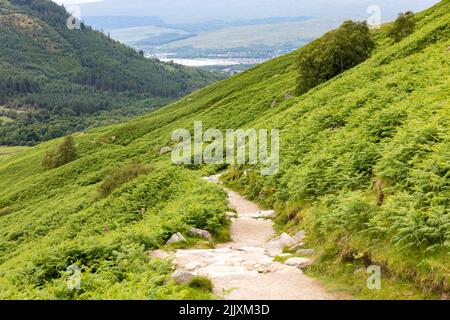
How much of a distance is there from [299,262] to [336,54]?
5715 centimetres

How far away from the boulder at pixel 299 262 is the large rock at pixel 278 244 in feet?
5.76

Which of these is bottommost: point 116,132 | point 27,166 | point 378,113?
point 27,166

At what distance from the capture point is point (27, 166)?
122 m

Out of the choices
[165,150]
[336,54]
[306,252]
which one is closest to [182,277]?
[306,252]

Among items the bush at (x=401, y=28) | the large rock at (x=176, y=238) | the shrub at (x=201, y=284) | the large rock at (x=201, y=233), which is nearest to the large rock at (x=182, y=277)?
the shrub at (x=201, y=284)

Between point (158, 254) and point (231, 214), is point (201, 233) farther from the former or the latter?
point (231, 214)

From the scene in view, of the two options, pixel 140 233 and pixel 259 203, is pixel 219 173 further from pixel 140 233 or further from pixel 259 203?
pixel 140 233

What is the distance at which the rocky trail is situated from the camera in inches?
503

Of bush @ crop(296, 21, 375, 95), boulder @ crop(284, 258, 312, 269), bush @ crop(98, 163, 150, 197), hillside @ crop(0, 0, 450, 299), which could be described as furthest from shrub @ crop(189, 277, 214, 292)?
bush @ crop(296, 21, 375, 95)

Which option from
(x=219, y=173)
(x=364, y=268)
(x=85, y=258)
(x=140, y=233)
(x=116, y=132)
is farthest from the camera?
(x=116, y=132)

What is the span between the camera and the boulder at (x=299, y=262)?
49.7 ft

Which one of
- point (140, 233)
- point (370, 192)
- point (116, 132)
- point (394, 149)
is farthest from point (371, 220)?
point (116, 132)

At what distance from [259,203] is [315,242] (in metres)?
12.4

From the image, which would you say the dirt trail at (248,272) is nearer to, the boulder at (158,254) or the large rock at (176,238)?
the boulder at (158,254)
